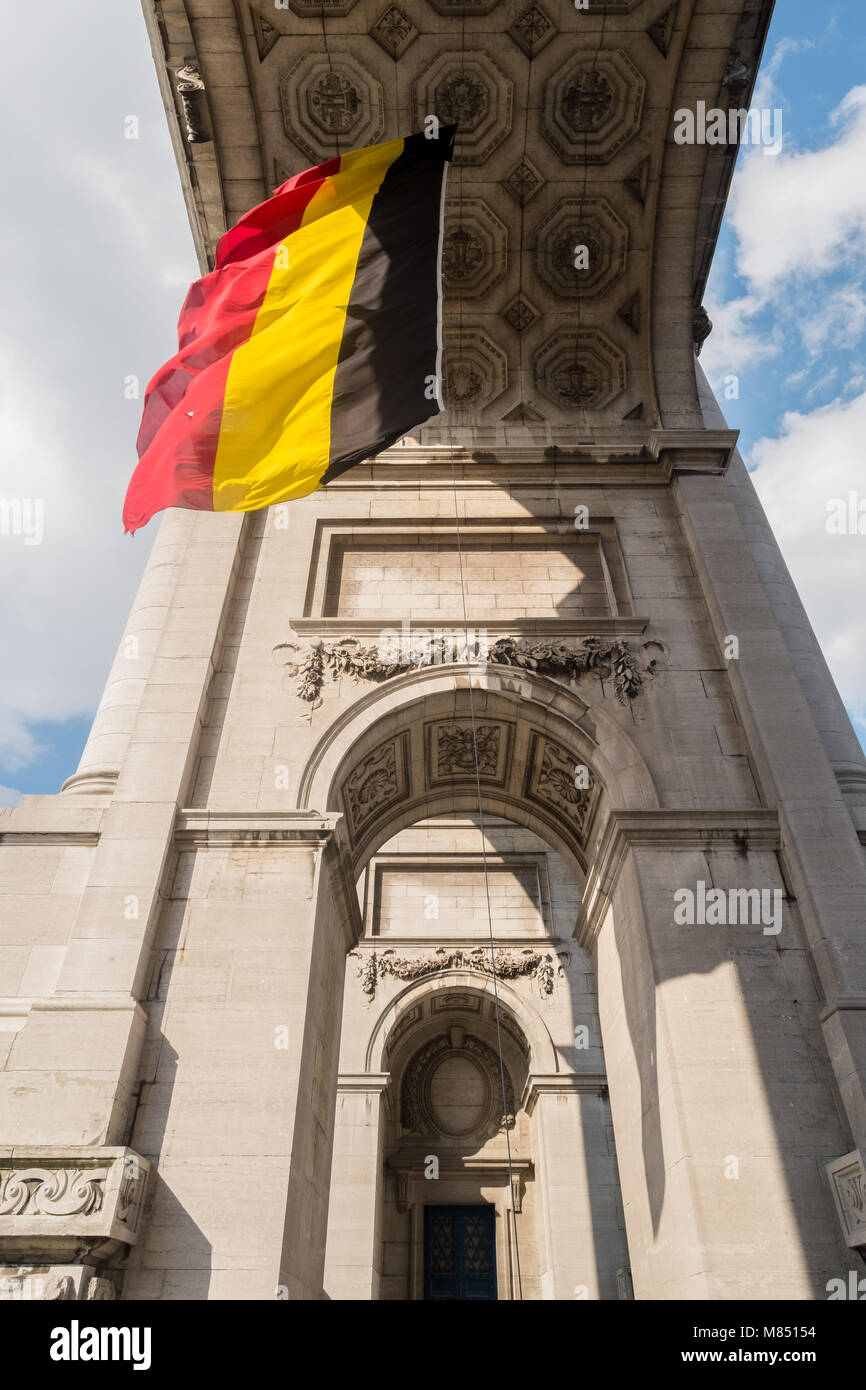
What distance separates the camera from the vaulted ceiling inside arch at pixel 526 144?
45.5 feet

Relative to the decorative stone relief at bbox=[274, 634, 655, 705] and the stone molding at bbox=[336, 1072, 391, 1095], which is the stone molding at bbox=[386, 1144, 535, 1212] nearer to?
the stone molding at bbox=[336, 1072, 391, 1095]

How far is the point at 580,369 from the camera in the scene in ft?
53.6

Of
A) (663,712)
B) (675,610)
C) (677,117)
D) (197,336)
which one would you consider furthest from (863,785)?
(677,117)

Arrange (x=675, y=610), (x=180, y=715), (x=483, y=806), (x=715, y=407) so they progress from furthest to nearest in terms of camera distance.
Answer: (x=715, y=407)
(x=483, y=806)
(x=675, y=610)
(x=180, y=715)

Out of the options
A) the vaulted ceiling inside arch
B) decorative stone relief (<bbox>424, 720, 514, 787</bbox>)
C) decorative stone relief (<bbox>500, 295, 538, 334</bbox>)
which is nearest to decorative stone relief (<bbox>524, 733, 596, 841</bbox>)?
decorative stone relief (<bbox>424, 720, 514, 787</bbox>)

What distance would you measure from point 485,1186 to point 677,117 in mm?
23774

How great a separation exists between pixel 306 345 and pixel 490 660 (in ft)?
16.4

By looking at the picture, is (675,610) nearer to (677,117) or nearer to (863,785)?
(863,785)

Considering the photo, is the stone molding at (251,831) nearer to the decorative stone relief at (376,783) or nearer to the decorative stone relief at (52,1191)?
the decorative stone relief at (376,783)

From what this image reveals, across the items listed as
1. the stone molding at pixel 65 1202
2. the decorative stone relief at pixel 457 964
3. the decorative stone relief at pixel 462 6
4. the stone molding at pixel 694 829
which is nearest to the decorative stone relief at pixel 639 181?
the decorative stone relief at pixel 462 6

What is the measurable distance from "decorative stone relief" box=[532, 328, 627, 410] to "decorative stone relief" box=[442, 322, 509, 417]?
81 cm

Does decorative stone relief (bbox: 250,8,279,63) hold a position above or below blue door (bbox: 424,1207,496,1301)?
above

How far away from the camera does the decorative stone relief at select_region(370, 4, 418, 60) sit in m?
13.9

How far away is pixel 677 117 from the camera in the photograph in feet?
47.6
